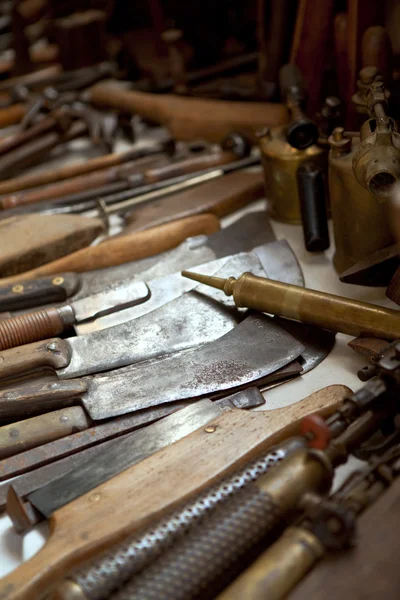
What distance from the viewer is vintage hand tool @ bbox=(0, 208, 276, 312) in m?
1.69

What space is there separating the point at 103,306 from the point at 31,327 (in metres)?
0.18

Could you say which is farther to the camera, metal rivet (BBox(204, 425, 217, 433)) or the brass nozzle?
the brass nozzle

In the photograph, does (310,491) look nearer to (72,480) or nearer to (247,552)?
(247,552)

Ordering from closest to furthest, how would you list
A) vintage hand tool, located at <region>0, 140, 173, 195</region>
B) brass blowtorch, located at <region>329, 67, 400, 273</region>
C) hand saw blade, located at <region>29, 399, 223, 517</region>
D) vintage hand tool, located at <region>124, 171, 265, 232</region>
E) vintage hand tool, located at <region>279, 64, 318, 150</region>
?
hand saw blade, located at <region>29, 399, 223, 517</region>, brass blowtorch, located at <region>329, 67, 400, 273</region>, vintage hand tool, located at <region>279, 64, 318, 150</region>, vintage hand tool, located at <region>124, 171, 265, 232</region>, vintage hand tool, located at <region>0, 140, 173, 195</region>

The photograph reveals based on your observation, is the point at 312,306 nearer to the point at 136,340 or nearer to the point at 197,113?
the point at 136,340

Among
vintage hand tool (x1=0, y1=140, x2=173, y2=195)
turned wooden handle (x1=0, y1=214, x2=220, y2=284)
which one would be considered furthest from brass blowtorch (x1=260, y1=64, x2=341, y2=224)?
vintage hand tool (x1=0, y1=140, x2=173, y2=195)

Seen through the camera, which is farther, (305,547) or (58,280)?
(58,280)

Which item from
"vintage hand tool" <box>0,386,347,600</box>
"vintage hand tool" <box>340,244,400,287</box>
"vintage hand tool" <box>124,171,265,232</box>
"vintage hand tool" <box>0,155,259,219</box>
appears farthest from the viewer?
"vintage hand tool" <box>0,155,259,219</box>

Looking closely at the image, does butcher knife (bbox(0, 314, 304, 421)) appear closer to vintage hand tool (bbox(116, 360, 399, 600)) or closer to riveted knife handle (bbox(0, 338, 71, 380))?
riveted knife handle (bbox(0, 338, 71, 380))

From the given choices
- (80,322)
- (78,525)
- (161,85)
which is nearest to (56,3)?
(161,85)

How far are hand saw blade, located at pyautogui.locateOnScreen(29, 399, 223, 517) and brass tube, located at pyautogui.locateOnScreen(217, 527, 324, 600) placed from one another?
358mm

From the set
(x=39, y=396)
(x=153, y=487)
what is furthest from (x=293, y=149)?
(x=153, y=487)

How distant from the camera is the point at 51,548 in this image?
3.47ft

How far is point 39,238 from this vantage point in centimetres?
191
